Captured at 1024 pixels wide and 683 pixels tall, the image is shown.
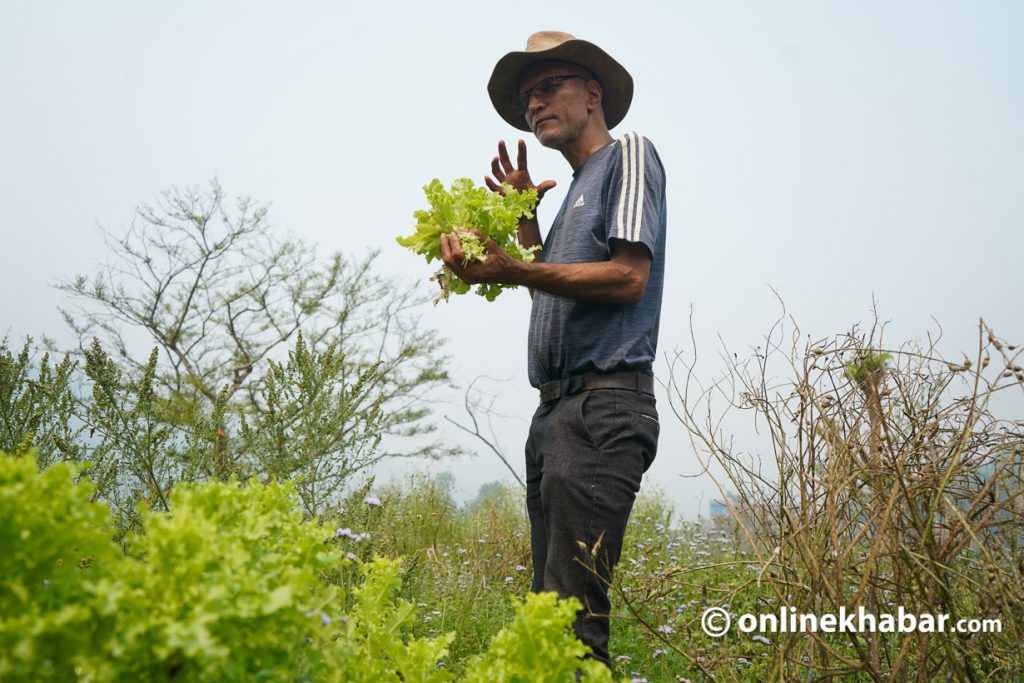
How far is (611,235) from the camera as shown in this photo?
2.40m

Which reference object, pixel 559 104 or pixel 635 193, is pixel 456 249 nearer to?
pixel 635 193

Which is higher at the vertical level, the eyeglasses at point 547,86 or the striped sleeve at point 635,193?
the eyeglasses at point 547,86

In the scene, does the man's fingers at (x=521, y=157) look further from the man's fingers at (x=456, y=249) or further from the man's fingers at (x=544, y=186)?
the man's fingers at (x=456, y=249)

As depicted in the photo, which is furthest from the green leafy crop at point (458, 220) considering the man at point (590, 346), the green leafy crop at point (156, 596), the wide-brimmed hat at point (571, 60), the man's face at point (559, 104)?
the green leafy crop at point (156, 596)

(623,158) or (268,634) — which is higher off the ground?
(623,158)

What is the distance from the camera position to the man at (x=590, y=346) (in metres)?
2.28

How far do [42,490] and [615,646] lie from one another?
3.61 m

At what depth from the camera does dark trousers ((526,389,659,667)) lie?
2.24m

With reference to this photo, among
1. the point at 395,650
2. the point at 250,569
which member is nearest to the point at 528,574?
the point at 395,650

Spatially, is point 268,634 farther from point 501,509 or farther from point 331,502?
point 501,509

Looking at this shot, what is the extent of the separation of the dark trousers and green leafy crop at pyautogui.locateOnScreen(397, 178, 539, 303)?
62 centimetres

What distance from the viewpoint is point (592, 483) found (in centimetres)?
229

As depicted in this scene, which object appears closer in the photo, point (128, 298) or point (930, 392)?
point (930, 392)

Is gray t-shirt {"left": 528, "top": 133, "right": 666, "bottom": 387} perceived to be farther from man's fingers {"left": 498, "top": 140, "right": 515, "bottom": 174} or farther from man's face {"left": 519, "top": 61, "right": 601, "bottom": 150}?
man's fingers {"left": 498, "top": 140, "right": 515, "bottom": 174}
